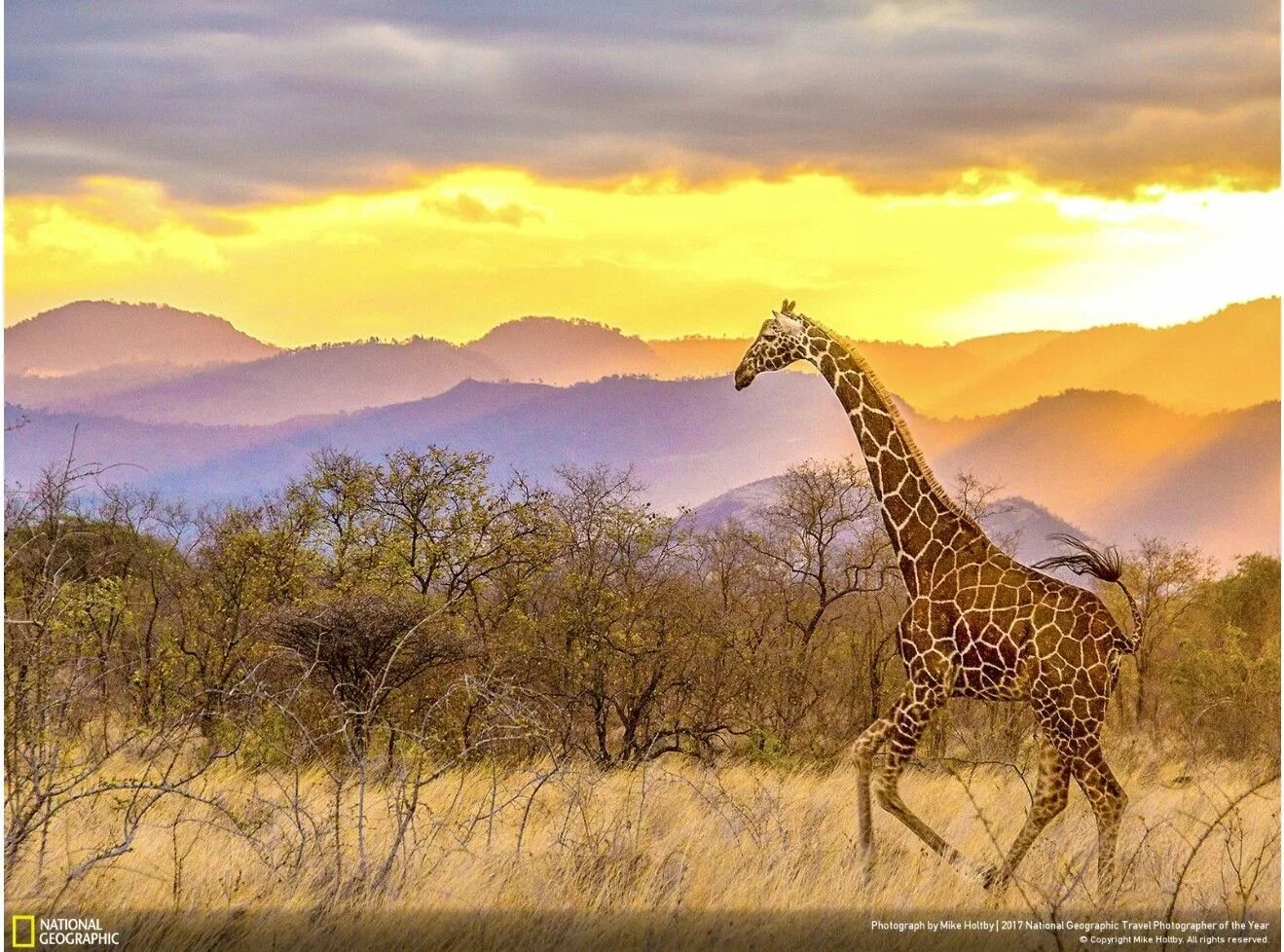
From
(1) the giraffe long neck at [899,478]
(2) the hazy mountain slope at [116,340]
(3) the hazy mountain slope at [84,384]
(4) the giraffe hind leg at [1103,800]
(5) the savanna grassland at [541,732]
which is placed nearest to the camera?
(5) the savanna grassland at [541,732]

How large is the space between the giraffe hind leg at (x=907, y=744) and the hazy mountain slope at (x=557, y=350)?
10.4 m

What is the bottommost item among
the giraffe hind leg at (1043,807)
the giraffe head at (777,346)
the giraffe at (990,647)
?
the giraffe hind leg at (1043,807)

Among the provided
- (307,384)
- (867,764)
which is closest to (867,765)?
(867,764)

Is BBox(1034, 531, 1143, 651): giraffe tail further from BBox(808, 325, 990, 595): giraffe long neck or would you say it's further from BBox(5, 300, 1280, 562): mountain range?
BBox(5, 300, 1280, 562): mountain range

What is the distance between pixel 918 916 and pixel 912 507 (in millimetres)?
2641

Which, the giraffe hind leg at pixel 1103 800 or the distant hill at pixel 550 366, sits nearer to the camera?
the giraffe hind leg at pixel 1103 800

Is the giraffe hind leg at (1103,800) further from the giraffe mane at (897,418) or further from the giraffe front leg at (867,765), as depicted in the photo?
the giraffe mane at (897,418)

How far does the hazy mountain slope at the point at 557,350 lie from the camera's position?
20.7 m

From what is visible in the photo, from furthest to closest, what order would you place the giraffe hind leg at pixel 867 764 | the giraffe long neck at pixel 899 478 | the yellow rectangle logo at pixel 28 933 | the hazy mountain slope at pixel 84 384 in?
the hazy mountain slope at pixel 84 384 → the giraffe long neck at pixel 899 478 → the giraffe hind leg at pixel 867 764 → the yellow rectangle logo at pixel 28 933

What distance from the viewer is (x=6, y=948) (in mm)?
9023

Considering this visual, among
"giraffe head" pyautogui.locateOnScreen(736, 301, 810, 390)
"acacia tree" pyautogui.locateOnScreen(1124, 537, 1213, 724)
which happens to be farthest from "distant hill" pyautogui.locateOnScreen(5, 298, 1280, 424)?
"giraffe head" pyautogui.locateOnScreen(736, 301, 810, 390)

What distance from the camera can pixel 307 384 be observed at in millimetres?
29547

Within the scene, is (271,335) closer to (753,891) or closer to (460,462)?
(460,462)

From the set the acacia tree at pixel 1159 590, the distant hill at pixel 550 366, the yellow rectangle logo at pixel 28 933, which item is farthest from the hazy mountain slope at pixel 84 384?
the yellow rectangle logo at pixel 28 933
